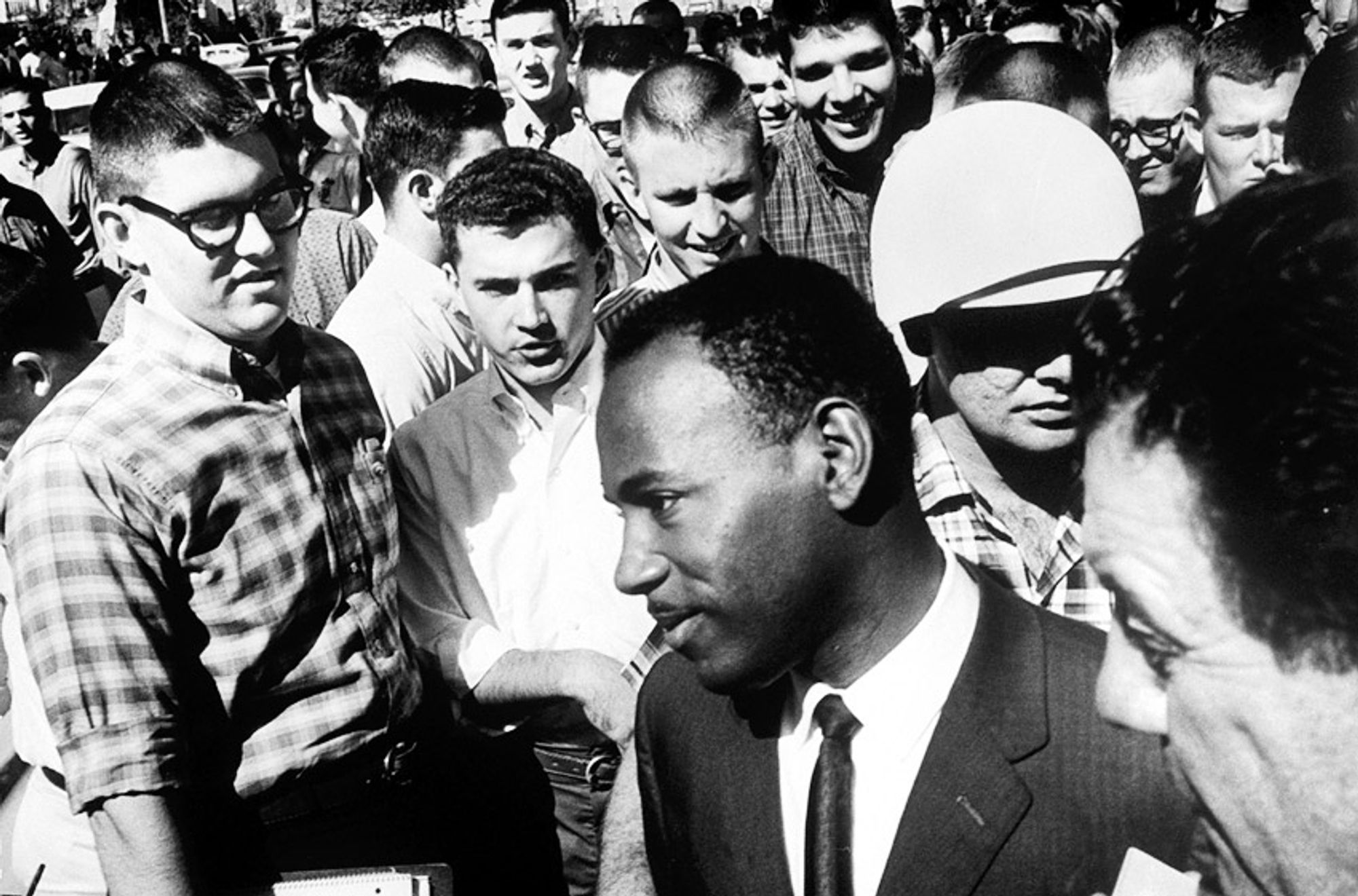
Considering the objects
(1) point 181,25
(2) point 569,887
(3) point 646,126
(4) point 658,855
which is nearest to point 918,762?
(4) point 658,855

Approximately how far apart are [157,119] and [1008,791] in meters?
1.65

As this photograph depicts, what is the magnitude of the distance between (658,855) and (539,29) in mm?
3834

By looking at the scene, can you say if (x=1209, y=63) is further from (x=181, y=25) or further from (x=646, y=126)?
(x=181, y=25)

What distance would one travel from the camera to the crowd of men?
104 centimetres

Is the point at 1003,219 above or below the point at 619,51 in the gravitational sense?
below

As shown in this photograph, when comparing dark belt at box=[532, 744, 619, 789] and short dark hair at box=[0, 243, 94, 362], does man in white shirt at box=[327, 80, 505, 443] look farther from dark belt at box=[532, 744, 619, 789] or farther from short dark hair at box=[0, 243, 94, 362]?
dark belt at box=[532, 744, 619, 789]

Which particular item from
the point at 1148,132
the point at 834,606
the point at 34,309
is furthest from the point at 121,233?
the point at 1148,132

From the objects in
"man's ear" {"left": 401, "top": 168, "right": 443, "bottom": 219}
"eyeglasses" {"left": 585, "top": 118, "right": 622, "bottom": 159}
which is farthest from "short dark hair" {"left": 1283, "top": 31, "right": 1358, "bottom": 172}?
"eyeglasses" {"left": 585, "top": 118, "right": 622, "bottom": 159}

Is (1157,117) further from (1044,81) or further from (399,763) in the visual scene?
(399,763)

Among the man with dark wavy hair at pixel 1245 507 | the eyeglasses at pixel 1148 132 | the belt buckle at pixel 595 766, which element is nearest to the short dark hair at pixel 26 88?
the belt buckle at pixel 595 766

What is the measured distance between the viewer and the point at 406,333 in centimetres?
291

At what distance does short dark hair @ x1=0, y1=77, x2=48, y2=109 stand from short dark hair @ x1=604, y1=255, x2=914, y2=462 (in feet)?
11.3

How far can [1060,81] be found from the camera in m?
3.35

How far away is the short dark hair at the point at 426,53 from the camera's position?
4641 millimetres
